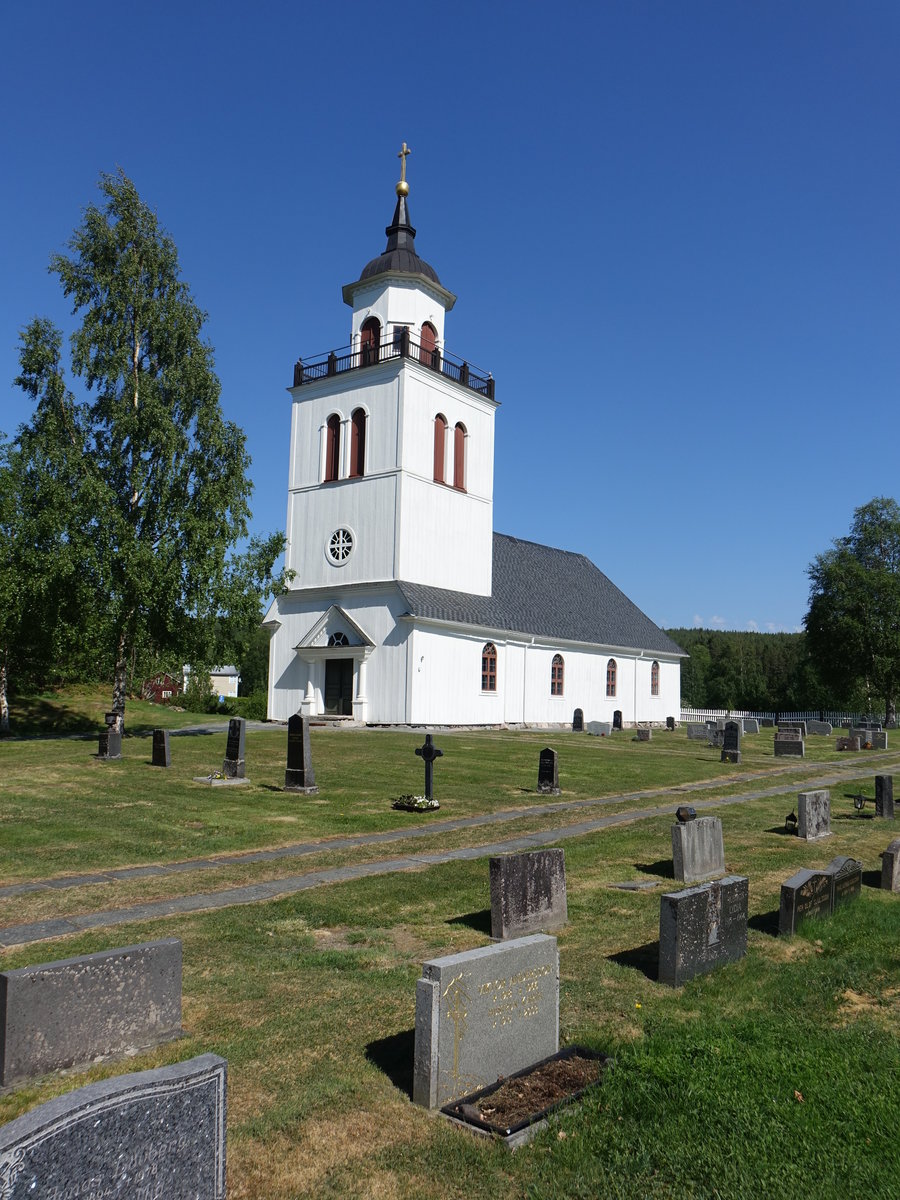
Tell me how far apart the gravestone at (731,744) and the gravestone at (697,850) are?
52.3 ft

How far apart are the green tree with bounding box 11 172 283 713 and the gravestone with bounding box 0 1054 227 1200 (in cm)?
2336

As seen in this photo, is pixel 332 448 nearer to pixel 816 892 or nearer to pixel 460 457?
pixel 460 457

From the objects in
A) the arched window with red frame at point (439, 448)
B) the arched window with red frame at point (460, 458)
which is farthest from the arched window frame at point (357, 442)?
the arched window with red frame at point (460, 458)

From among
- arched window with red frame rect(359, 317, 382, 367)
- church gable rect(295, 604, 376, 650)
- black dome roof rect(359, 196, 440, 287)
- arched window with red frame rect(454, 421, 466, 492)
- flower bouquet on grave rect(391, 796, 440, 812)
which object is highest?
black dome roof rect(359, 196, 440, 287)

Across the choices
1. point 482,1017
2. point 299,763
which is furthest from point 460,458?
point 482,1017

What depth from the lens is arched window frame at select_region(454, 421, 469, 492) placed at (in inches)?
1575

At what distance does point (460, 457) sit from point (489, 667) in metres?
9.42

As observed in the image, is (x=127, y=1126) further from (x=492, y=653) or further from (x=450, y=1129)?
(x=492, y=653)

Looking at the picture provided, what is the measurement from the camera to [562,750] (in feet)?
94.8

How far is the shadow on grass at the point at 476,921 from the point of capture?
865 centimetres

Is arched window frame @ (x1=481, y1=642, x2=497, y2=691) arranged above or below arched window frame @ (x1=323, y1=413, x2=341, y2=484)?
below

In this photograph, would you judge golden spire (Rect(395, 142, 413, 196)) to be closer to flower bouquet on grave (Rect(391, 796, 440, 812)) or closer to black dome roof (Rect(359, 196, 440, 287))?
black dome roof (Rect(359, 196, 440, 287))

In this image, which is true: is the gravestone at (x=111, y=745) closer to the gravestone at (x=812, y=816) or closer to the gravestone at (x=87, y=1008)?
the gravestone at (x=812, y=816)

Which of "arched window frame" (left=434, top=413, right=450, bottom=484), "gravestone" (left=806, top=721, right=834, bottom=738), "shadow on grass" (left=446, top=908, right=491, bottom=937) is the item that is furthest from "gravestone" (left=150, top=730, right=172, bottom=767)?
"gravestone" (left=806, top=721, right=834, bottom=738)
